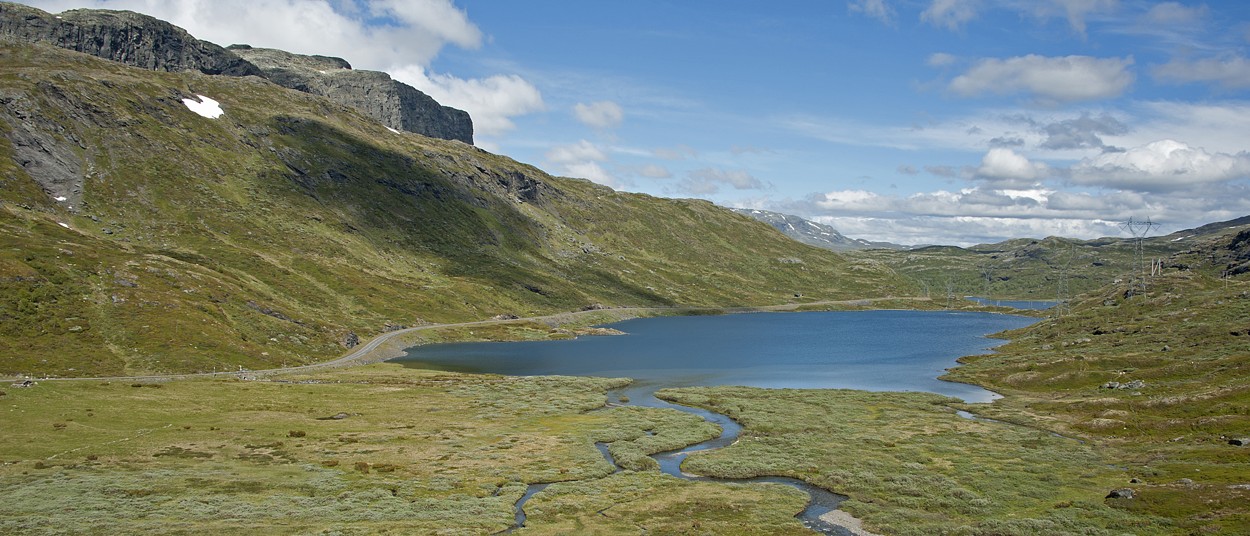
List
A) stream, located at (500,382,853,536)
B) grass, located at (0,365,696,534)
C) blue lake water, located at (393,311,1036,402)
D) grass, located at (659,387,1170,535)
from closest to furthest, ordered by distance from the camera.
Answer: grass, located at (0,365,696,534), grass, located at (659,387,1170,535), stream, located at (500,382,853,536), blue lake water, located at (393,311,1036,402)

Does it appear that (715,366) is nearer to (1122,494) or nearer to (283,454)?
(283,454)

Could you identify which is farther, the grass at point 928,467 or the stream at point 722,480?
the stream at point 722,480

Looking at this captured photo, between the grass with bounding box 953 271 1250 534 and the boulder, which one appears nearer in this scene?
the grass with bounding box 953 271 1250 534

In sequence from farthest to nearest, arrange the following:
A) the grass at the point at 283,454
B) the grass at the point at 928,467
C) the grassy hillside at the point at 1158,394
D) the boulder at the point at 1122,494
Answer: the boulder at the point at 1122,494
the grassy hillside at the point at 1158,394
the grass at the point at 928,467
the grass at the point at 283,454

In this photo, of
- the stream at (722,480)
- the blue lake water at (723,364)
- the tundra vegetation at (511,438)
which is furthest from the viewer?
the blue lake water at (723,364)

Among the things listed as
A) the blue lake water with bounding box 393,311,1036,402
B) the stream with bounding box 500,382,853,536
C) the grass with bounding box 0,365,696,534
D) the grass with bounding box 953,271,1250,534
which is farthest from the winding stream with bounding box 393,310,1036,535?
the grass with bounding box 0,365,696,534

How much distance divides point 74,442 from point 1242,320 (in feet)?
587

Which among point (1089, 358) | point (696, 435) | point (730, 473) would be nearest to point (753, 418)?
point (696, 435)

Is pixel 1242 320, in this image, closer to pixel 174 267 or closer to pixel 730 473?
pixel 730 473

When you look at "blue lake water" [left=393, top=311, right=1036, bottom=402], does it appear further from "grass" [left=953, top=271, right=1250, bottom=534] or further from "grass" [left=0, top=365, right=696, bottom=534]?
"grass" [left=0, top=365, right=696, bottom=534]

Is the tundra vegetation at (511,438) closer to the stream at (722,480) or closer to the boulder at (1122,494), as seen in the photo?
the boulder at (1122,494)

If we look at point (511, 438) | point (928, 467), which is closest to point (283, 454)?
point (511, 438)

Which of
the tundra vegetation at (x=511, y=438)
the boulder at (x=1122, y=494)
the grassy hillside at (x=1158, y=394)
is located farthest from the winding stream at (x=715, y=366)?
the boulder at (x=1122, y=494)

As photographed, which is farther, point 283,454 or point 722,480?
point 283,454
